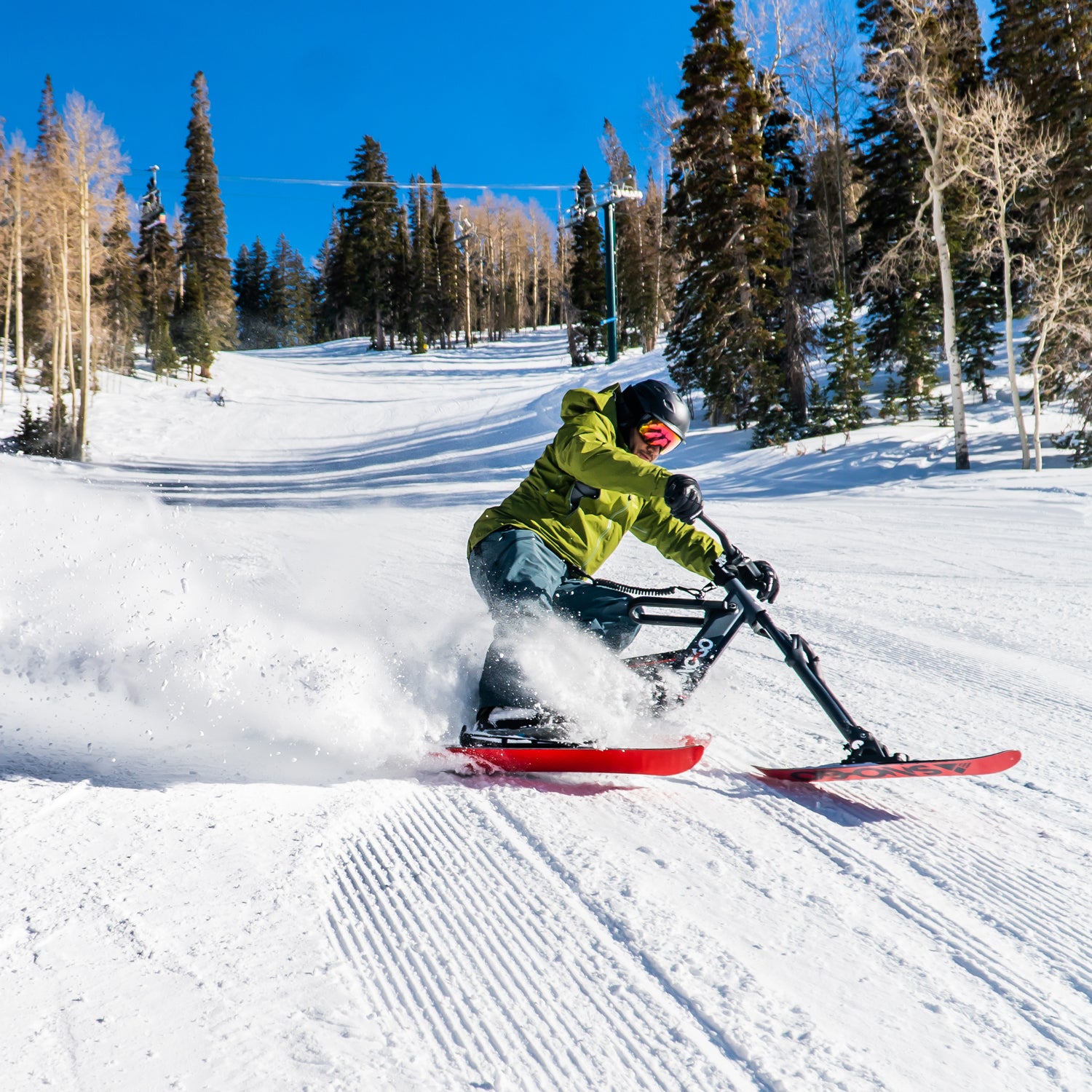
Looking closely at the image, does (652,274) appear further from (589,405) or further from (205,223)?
(589,405)

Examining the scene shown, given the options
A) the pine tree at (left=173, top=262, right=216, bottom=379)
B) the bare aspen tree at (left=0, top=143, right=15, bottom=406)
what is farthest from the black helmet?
the pine tree at (left=173, top=262, right=216, bottom=379)

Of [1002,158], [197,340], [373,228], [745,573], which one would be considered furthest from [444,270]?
[745,573]

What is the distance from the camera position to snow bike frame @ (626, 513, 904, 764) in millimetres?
2795

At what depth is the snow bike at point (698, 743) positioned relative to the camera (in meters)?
2.79

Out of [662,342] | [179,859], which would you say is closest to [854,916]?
[179,859]

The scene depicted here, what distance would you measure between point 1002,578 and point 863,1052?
575cm

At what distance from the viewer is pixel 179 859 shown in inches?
92.5

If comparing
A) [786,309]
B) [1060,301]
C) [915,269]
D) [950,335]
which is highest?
[915,269]

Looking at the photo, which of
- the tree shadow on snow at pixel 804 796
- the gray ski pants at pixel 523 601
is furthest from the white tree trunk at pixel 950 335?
the tree shadow on snow at pixel 804 796

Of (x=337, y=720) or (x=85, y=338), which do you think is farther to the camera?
(x=85, y=338)

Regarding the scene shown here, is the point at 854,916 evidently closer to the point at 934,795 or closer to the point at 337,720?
the point at 934,795

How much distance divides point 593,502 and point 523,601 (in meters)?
0.56

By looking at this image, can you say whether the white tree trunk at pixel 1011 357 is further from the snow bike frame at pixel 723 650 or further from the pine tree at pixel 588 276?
the pine tree at pixel 588 276

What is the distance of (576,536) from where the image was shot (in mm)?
3508
